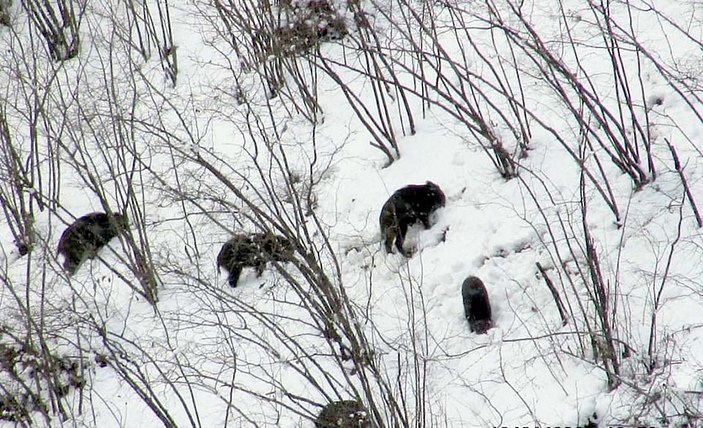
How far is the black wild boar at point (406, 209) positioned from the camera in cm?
1023

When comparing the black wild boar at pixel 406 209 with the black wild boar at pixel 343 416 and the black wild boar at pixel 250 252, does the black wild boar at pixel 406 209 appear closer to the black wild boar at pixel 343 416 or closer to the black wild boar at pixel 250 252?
the black wild boar at pixel 250 252

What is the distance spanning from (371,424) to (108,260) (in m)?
6.87

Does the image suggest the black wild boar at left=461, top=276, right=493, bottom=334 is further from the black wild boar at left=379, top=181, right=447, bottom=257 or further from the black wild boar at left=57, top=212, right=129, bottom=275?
the black wild boar at left=57, top=212, right=129, bottom=275

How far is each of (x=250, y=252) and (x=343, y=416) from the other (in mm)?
3367

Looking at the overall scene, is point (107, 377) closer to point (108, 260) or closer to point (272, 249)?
point (108, 260)

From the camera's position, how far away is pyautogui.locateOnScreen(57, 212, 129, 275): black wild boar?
39.2 ft

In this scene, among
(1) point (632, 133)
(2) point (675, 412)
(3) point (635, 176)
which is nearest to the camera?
(2) point (675, 412)

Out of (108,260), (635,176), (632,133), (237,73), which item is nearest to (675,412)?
(635,176)

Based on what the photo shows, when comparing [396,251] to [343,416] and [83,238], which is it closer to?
[343,416]

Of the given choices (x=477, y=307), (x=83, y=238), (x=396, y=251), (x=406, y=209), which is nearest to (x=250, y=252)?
(x=396, y=251)

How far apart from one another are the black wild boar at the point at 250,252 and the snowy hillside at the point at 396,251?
0.06 m

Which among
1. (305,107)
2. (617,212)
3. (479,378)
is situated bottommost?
(479,378)

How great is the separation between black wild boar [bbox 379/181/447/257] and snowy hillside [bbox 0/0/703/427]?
10 cm

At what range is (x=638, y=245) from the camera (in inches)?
347
